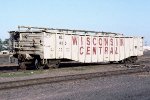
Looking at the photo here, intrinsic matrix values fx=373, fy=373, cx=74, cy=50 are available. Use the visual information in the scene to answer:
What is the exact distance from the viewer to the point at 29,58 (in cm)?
2655

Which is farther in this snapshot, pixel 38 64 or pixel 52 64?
pixel 52 64

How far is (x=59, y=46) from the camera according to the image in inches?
1085

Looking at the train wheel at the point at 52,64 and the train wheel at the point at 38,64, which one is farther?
the train wheel at the point at 52,64

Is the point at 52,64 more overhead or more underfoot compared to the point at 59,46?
more underfoot

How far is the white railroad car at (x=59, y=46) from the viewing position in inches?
1040

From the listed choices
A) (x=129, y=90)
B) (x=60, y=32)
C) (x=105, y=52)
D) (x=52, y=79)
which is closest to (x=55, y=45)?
(x=60, y=32)

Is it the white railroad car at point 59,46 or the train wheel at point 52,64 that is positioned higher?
the white railroad car at point 59,46

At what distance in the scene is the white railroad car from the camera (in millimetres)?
26406

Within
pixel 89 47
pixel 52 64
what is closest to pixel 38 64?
pixel 52 64

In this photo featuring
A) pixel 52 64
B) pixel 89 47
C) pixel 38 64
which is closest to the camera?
pixel 38 64

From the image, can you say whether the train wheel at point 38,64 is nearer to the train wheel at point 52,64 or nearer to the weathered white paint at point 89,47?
the train wheel at point 52,64

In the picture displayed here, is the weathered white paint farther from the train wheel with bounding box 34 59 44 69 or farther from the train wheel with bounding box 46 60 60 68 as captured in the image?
the train wheel with bounding box 34 59 44 69

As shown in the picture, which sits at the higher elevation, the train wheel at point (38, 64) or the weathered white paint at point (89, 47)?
the weathered white paint at point (89, 47)

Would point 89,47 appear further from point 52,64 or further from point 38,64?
point 38,64
